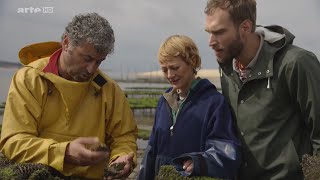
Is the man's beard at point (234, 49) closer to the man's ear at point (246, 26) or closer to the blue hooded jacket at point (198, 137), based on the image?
the man's ear at point (246, 26)

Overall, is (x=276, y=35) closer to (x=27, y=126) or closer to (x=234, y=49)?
(x=234, y=49)

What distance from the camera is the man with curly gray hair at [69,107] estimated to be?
2.23 meters

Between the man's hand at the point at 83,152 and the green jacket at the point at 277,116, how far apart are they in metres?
0.98

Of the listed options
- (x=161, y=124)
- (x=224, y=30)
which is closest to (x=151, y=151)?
(x=161, y=124)

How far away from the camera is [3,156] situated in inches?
91.0

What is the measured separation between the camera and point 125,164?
247cm

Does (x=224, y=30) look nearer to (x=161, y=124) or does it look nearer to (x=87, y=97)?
(x=161, y=124)

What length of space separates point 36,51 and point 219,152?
1.42 meters

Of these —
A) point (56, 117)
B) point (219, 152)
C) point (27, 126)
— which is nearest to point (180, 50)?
Answer: point (219, 152)

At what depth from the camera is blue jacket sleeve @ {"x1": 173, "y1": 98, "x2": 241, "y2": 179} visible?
225cm

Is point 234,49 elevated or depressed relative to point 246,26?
depressed

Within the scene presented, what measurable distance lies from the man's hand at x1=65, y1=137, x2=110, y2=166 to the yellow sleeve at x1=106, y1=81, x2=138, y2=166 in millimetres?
436

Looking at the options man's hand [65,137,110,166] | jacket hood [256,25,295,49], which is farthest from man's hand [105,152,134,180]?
jacket hood [256,25,295,49]

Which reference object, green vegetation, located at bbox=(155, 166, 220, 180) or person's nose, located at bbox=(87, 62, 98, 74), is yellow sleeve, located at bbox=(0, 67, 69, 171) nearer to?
person's nose, located at bbox=(87, 62, 98, 74)
